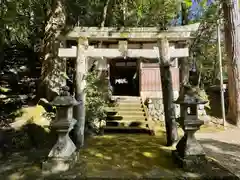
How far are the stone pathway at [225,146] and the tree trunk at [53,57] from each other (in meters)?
4.97

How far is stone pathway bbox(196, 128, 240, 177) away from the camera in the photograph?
16.6 feet

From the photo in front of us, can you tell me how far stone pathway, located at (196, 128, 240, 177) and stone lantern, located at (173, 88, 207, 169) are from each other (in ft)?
2.73

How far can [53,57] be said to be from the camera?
748 cm

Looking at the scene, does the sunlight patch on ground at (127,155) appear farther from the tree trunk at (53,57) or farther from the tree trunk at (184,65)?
the tree trunk at (184,65)

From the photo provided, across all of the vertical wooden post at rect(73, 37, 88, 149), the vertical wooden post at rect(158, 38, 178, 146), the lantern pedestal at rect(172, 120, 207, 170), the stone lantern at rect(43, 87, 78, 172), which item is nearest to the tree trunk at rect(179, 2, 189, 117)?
the vertical wooden post at rect(158, 38, 178, 146)

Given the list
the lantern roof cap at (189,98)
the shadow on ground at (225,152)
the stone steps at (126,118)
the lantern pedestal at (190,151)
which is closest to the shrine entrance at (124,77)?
the stone steps at (126,118)

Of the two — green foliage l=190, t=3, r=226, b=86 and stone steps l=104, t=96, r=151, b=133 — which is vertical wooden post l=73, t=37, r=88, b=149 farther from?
green foliage l=190, t=3, r=226, b=86

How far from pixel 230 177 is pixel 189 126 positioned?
1.13 meters

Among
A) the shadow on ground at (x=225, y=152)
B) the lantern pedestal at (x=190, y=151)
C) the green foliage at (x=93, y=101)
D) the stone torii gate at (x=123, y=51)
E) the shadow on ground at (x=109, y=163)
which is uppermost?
the stone torii gate at (x=123, y=51)

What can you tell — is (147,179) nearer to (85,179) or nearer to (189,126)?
(85,179)

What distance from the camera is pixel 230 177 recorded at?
401 centimetres

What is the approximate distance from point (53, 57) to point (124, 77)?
9.58 metres

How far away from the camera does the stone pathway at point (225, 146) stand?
507 cm

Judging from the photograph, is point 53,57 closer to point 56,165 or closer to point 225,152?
point 56,165
